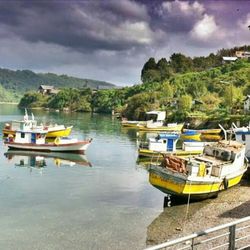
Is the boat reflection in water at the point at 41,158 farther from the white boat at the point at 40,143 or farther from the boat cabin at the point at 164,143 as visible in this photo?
the boat cabin at the point at 164,143

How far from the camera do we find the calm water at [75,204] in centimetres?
2161

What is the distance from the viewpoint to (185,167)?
2841cm

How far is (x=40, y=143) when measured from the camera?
56469mm

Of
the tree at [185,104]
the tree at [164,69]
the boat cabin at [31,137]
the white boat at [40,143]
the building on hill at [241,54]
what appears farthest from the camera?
the tree at [164,69]

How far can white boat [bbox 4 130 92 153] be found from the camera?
5522 cm

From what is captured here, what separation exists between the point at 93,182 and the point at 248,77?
10365 cm

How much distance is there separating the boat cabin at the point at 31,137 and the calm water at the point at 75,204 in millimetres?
7320

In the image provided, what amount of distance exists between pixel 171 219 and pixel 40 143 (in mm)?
34483

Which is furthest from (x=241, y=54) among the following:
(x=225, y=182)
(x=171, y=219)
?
(x=171, y=219)

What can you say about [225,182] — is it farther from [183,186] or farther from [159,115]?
[159,115]

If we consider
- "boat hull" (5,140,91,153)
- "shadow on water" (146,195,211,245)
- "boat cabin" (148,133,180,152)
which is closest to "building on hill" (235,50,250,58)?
"boat cabin" (148,133,180,152)

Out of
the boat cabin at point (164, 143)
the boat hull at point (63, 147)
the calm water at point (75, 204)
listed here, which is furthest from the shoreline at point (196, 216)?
the boat hull at point (63, 147)

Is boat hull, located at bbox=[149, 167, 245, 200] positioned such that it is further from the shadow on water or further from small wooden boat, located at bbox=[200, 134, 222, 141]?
small wooden boat, located at bbox=[200, 134, 222, 141]

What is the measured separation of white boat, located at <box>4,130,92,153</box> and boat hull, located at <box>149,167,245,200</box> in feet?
89.7
